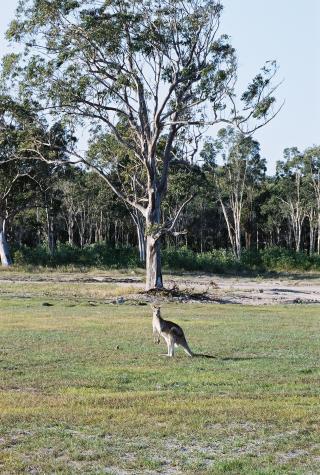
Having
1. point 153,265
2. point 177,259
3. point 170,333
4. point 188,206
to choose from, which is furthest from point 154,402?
point 188,206

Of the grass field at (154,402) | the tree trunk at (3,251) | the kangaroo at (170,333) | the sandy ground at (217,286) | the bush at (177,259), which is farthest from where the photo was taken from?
the bush at (177,259)

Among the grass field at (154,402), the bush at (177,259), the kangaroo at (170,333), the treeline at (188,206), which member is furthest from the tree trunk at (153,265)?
the bush at (177,259)

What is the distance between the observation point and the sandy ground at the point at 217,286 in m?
36.5

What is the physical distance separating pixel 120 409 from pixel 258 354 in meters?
7.33

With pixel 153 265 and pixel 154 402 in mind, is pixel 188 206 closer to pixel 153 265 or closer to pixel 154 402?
pixel 153 265

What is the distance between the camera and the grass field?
792cm

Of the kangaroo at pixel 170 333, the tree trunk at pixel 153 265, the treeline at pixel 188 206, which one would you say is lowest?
the kangaroo at pixel 170 333

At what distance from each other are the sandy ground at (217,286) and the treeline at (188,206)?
6.48 metres

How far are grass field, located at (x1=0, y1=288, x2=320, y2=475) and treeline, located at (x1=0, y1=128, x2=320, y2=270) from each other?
77.2 feet

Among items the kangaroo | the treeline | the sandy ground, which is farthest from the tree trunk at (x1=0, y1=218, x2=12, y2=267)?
the kangaroo

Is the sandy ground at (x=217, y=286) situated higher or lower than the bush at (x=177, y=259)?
lower

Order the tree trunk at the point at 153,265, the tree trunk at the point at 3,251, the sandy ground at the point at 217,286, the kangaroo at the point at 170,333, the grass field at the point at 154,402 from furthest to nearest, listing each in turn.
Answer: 1. the tree trunk at the point at 3,251
2. the tree trunk at the point at 153,265
3. the sandy ground at the point at 217,286
4. the kangaroo at the point at 170,333
5. the grass field at the point at 154,402

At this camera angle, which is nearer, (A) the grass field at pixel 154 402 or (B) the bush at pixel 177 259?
(A) the grass field at pixel 154 402

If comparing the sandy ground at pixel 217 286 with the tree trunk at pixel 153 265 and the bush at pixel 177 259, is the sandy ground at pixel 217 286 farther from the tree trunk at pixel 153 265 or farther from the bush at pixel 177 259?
the bush at pixel 177 259
